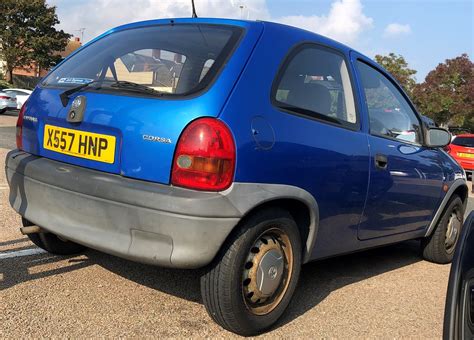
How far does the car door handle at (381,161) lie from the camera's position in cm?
345

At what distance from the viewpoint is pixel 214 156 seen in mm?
2449

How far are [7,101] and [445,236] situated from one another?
2129 cm

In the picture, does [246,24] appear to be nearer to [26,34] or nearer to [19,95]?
[19,95]

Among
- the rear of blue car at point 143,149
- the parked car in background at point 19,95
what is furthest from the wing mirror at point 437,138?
the parked car in background at point 19,95

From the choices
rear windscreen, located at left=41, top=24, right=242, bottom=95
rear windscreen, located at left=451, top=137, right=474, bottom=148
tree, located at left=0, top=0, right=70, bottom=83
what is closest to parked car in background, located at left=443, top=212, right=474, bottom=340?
rear windscreen, located at left=41, top=24, right=242, bottom=95

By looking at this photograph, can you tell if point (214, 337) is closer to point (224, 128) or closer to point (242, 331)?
point (242, 331)

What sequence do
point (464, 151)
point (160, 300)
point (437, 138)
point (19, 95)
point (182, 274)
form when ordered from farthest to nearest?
point (19, 95) < point (464, 151) < point (437, 138) < point (182, 274) < point (160, 300)

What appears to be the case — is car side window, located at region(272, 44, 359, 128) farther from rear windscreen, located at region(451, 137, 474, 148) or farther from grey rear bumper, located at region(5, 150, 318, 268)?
rear windscreen, located at region(451, 137, 474, 148)

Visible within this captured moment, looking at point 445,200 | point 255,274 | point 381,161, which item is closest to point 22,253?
point 255,274

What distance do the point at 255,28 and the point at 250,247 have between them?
4.11 ft

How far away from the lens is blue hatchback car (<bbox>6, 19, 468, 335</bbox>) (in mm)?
2477

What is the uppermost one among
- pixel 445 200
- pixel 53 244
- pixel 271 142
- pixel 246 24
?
pixel 246 24

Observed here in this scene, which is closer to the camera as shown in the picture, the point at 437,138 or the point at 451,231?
the point at 437,138

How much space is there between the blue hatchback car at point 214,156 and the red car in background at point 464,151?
38.9ft
